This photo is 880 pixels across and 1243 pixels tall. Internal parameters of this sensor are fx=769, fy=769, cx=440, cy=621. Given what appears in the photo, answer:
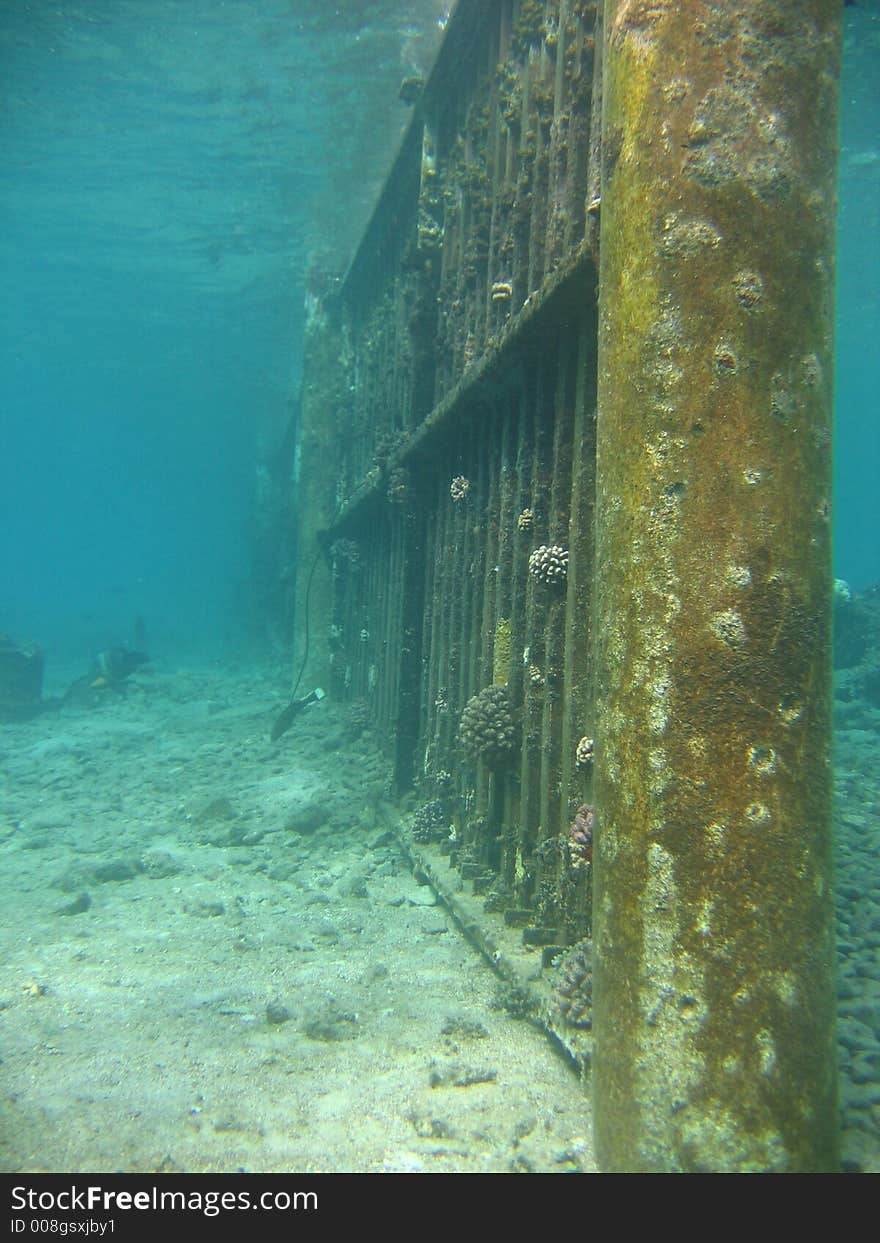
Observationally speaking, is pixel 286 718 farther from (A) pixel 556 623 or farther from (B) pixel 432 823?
(A) pixel 556 623

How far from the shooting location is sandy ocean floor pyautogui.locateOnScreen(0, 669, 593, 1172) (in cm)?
279

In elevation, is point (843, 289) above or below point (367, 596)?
above

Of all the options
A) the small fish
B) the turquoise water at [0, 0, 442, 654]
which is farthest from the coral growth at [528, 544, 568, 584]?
the turquoise water at [0, 0, 442, 654]

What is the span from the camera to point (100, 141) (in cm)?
2067

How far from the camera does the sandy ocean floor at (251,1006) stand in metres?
2.79

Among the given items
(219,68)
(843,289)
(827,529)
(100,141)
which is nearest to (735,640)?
(827,529)

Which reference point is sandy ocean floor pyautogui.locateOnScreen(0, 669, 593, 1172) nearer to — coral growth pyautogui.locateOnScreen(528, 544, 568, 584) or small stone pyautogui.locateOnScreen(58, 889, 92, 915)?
small stone pyautogui.locateOnScreen(58, 889, 92, 915)

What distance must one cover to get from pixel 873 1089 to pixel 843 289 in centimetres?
3878

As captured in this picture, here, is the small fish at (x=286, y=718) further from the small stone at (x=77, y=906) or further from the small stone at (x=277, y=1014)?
the small stone at (x=277, y=1014)

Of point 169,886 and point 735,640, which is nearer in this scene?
point 735,640

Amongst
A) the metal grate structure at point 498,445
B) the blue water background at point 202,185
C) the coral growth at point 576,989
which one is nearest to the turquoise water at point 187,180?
the blue water background at point 202,185

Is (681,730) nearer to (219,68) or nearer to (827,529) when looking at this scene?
(827,529)

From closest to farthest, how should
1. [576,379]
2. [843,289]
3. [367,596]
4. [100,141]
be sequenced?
1. [576,379]
2. [367,596]
3. [100,141]
4. [843,289]

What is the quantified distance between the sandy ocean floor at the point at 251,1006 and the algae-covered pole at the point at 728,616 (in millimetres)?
821
